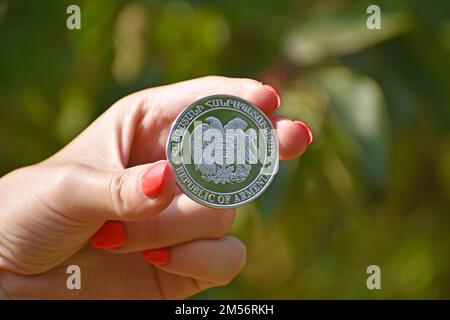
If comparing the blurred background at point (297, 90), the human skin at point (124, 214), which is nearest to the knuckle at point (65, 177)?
the human skin at point (124, 214)

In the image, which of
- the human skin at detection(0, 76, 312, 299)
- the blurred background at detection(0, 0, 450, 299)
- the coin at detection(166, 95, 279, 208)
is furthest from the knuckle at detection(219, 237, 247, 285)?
the blurred background at detection(0, 0, 450, 299)

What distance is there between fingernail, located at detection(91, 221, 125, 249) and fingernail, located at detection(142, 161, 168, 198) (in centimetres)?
11

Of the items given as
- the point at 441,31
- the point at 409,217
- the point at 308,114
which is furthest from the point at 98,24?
the point at 409,217

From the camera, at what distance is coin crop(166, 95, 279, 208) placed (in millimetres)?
601

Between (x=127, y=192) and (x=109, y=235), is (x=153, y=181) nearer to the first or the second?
(x=127, y=192)

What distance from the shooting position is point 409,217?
1.33m

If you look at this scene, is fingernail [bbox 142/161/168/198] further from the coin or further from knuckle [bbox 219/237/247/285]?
knuckle [bbox 219/237/247/285]

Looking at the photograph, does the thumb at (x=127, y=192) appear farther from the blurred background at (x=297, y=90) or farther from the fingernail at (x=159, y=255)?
the blurred background at (x=297, y=90)

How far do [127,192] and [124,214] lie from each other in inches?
0.8

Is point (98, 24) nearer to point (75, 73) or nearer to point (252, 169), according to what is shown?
point (75, 73)

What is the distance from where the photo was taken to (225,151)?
2.04ft

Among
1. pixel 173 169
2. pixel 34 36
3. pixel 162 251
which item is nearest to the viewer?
pixel 173 169

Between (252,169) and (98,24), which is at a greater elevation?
(98,24)
